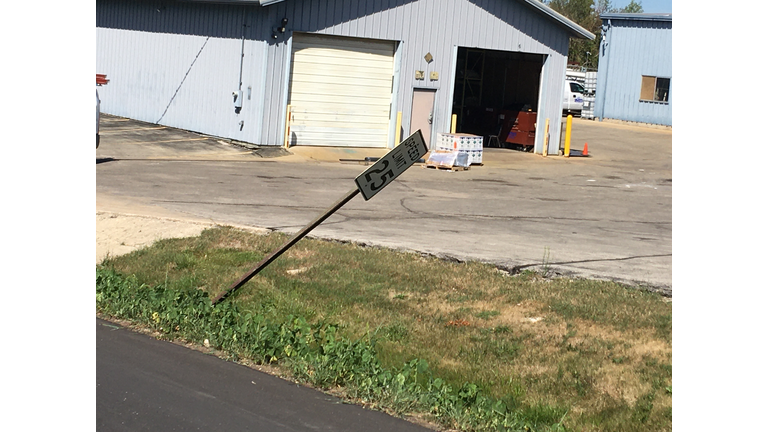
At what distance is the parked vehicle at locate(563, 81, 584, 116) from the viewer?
44.9m

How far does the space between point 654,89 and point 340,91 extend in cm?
2122

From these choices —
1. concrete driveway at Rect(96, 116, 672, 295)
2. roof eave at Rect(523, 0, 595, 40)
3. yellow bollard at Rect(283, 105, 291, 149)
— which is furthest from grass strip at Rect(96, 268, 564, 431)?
roof eave at Rect(523, 0, 595, 40)

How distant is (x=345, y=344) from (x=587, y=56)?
59.5 m

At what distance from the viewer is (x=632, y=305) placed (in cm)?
862

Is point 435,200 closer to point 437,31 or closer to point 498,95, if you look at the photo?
point 437,31

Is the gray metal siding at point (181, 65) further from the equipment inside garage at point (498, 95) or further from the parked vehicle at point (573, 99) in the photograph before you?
the parked vehicle at point (573, 99)

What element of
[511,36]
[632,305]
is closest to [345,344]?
[632,305]

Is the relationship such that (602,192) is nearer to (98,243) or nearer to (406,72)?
(406,72)

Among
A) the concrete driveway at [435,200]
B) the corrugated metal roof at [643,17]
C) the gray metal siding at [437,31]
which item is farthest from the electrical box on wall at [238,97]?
the corrugated metal roof at [643,17]

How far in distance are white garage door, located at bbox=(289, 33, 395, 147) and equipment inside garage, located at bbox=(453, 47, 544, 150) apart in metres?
5.22

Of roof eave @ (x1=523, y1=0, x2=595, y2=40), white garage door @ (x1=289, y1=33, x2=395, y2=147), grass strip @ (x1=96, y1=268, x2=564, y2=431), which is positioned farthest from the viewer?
roof eave @ (x1=523, y1=0, x2=595, y2=40)

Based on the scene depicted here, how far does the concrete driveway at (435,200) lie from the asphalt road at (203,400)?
453 cm

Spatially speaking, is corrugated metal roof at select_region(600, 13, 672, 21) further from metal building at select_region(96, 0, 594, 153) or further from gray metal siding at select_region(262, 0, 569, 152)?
gray metal siding at select_region(262, 0, 569, 152)

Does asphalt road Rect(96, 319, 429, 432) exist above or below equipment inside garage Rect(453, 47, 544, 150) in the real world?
below
